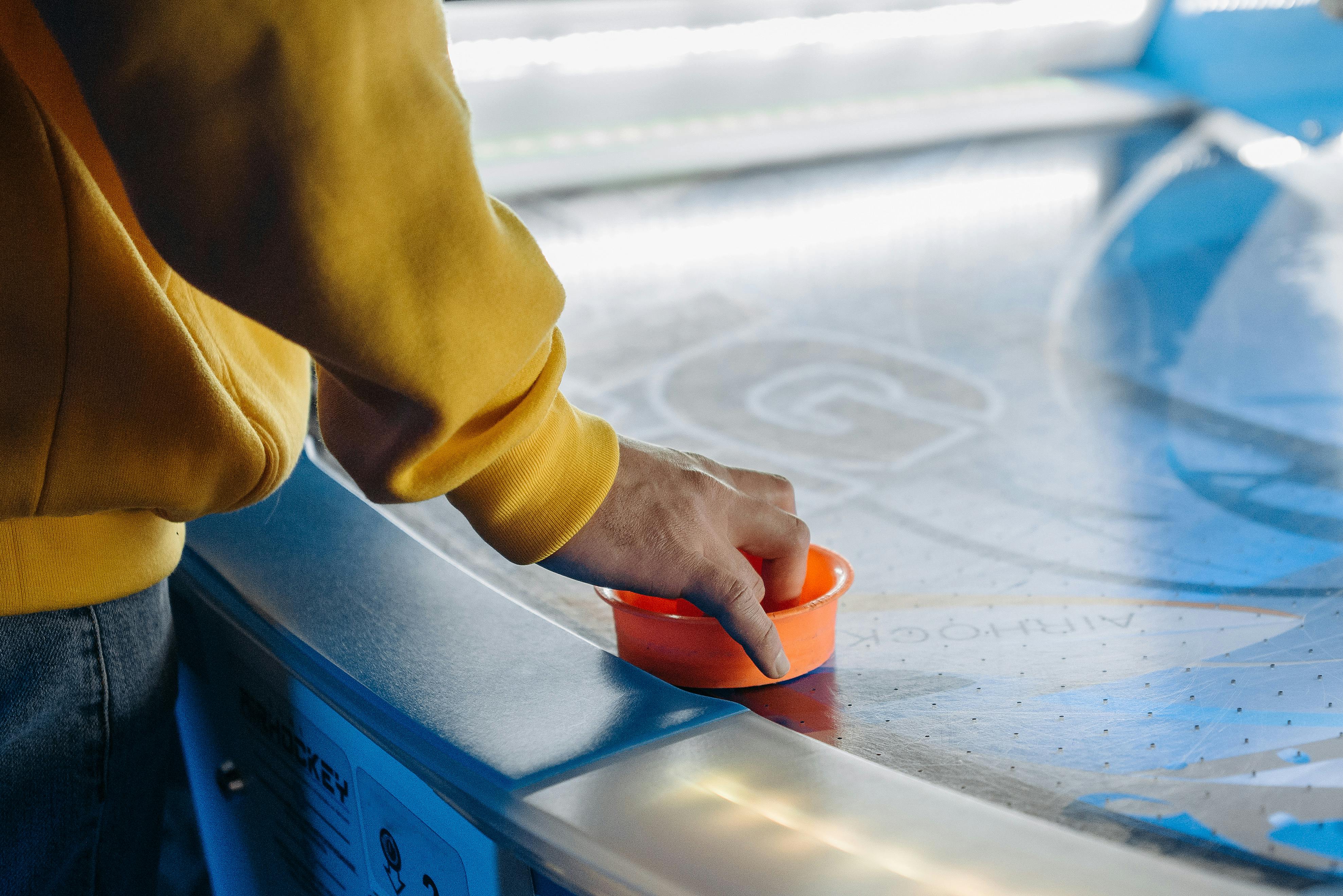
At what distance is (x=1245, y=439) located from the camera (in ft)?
3.47

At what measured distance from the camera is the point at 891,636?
2.40 feet

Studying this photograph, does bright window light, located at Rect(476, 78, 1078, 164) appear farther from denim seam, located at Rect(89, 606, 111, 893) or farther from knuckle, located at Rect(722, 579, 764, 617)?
knuckle, located at Rect(722, 579, 764, 617)

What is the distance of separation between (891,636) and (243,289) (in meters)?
0.46

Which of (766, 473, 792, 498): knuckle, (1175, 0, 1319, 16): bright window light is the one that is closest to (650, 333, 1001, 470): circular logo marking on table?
(766, 473, 792, 498): knuckle

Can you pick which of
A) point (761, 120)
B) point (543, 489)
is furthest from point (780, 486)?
point (761, 120)

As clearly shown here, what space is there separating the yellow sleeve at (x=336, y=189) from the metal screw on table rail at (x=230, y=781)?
0.45 m

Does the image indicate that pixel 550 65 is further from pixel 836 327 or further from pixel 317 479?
pixel 317 479

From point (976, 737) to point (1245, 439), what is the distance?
619 millimetres

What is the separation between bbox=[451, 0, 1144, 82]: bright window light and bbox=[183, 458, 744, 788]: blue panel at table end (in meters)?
1.59

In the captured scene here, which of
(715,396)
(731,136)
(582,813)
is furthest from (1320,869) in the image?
(731,136)

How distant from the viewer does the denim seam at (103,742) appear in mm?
685

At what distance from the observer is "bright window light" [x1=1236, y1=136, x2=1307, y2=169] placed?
Result: 214 centimetres

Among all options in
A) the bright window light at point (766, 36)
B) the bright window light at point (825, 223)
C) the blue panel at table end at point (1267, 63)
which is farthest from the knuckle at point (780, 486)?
the blue panel at table end at point (1267, 63)

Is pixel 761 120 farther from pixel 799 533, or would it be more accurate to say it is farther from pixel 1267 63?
pixel 799 533
